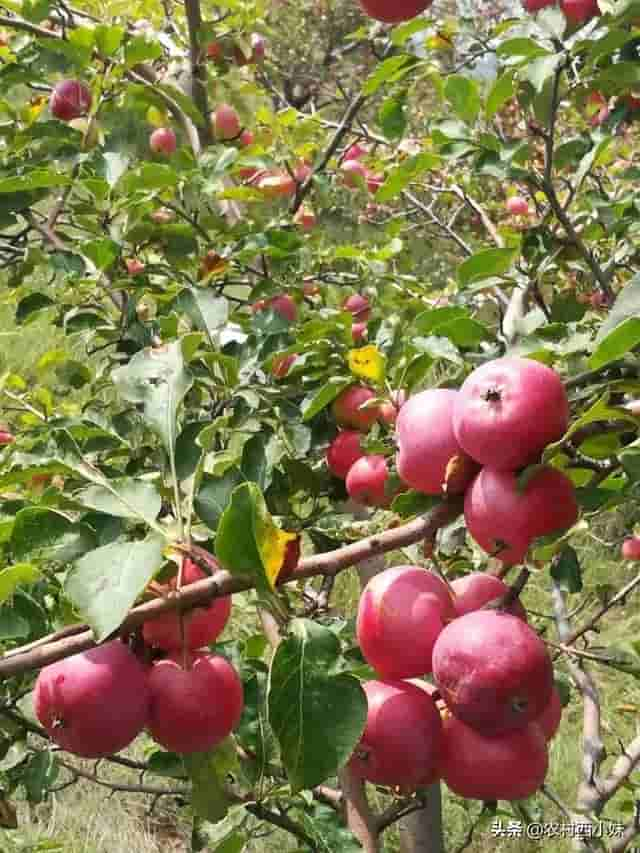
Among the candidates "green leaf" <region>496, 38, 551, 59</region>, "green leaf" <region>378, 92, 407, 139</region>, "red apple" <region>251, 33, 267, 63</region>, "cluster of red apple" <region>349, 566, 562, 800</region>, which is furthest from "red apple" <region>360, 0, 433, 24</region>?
"red apple" <region>251, 33, 267, 63</region>

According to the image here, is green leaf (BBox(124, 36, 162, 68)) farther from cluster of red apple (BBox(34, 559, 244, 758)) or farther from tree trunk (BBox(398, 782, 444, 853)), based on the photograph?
tree trunk (BBox(398, 782, 444, 853))

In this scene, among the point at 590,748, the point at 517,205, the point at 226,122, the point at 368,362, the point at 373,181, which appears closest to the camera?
the point at 368,362

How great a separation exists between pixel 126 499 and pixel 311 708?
0.21 m

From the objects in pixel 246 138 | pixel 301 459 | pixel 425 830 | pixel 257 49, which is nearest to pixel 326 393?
pixel 301 459

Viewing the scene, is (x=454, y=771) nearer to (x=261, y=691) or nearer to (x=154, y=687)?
(x=154, y=687)

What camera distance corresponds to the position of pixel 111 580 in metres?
0.57

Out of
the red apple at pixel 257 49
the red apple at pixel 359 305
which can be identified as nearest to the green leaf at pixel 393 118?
the red apple at pixel 359 305

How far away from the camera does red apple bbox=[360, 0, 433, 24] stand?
1163 millimetres

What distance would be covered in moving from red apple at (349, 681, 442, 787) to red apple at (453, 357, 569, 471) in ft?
0.61

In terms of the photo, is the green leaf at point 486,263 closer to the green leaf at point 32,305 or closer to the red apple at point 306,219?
the green leaf at point 32,305

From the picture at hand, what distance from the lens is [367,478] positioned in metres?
1.23

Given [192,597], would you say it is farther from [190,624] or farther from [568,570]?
[568,570]

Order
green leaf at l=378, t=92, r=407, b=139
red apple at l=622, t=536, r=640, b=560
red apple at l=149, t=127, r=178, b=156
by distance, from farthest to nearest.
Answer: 1. red apple at l=622, t=536, r=640, b=560
2. red apple at l=149, t=127, r=178, b=156
3. green leaf at l=378, t=92, r=407, b=139

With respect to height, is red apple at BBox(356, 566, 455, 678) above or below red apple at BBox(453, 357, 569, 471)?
below
